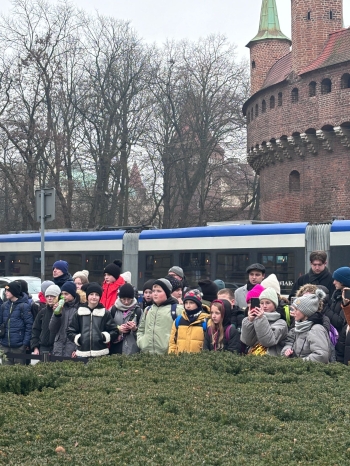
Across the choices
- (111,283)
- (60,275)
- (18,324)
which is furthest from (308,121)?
(18,324)

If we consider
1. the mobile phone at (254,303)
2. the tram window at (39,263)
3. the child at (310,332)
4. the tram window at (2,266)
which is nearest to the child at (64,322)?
the mobile phone at (254,303)

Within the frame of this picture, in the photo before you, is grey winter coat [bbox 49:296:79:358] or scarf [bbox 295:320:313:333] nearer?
scarf [bbox 295:320:313:333]

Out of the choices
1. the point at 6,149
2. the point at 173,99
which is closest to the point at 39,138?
the point at 6,149

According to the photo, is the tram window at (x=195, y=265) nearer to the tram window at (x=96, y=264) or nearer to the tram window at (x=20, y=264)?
the tram window at (x=96, y=264)

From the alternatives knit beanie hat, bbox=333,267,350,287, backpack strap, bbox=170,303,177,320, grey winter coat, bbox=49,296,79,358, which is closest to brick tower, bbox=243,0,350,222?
grey winter coat, bbox=49,296,79,358

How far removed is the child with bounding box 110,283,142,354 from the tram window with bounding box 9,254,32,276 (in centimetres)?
1554

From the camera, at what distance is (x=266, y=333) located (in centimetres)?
748

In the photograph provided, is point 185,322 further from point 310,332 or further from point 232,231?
point 232,231

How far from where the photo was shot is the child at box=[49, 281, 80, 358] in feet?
31.0

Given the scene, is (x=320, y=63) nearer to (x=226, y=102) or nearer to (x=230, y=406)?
(x=226, y=102)

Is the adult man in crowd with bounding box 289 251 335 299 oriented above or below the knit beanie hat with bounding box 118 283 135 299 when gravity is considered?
above

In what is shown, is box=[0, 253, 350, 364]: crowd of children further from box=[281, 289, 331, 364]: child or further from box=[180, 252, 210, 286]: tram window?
box=[180, 252, 210, 286]: tram window

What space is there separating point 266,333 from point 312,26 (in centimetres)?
2854

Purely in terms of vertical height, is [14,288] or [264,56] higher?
[264,56]
